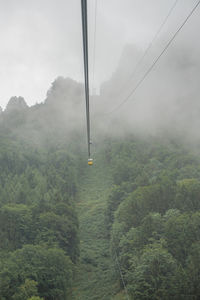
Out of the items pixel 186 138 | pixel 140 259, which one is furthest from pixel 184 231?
pixel 186 138

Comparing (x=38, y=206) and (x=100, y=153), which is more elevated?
(x=100, y=153)

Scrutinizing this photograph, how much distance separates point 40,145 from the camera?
139 metres

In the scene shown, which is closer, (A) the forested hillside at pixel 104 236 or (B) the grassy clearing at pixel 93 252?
(A) the forested hillside at pixel 104 236

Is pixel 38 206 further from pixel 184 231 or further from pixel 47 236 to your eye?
pixel 184 231

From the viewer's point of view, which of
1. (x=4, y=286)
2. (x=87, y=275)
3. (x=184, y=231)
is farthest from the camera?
(x=87, y=275)

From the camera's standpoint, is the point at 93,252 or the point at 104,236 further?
the point at 104,236

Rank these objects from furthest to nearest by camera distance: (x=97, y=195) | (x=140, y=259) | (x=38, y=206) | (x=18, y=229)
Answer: (x=97, y=195), (x=38, y=206), (x=18, y=229), (x=140, y=259)

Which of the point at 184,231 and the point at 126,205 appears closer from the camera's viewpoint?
the point at 184,231

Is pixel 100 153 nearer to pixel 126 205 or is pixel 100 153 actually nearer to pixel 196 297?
pixel 126 205

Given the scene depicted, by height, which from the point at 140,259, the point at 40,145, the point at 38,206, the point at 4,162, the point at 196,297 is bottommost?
the point at 196,297

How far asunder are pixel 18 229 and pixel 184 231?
2882 centimetres

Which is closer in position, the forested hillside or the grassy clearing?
the forested hillside

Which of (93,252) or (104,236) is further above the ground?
(104,236)

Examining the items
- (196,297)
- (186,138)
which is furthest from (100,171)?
(196,297)
